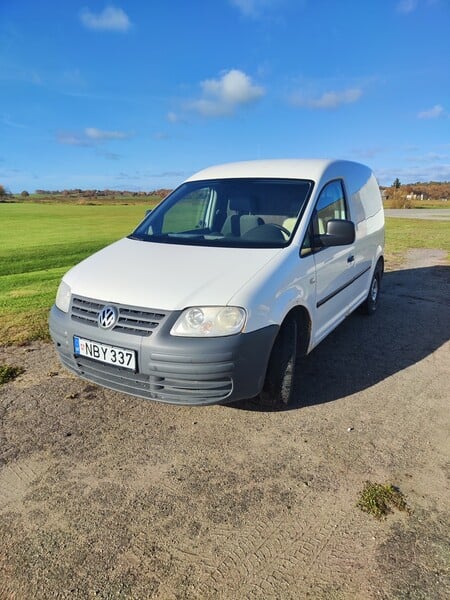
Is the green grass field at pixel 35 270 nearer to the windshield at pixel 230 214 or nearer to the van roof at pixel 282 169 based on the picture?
the windshield at pixel 230 214

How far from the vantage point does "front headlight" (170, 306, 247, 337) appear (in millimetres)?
2859

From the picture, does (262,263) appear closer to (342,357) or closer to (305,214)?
(305,214)

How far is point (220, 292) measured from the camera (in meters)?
2.95

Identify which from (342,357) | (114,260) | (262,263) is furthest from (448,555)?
(114,260)

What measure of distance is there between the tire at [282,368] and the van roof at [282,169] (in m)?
1.58

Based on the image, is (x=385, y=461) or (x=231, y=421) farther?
(x=231, y=421)

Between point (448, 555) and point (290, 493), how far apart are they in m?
0.84

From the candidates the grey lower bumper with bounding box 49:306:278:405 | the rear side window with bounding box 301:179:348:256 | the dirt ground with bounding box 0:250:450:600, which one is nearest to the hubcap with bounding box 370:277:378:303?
the rear side window with bounding box 301:179:348:256

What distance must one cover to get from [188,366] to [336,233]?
6.08 ft

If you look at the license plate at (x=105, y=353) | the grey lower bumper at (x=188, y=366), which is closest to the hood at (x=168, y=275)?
the grey lower bumper at (x=188, y=366)

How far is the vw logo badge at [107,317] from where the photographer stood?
3.01 m

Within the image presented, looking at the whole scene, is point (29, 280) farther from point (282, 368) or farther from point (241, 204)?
point (282, 368)

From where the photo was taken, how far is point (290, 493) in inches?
102

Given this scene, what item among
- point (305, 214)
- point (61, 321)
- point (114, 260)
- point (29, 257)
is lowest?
point (29, 257)
